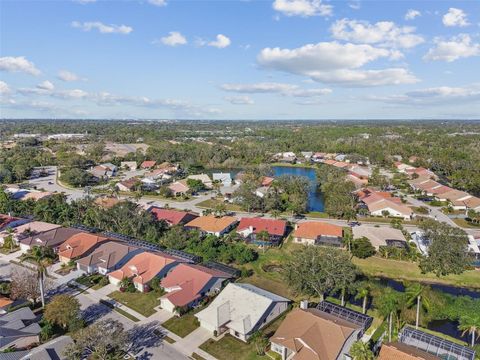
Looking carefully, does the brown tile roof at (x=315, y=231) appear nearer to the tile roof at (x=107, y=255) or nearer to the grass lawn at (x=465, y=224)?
the grass lawn at (x=465, y=224)

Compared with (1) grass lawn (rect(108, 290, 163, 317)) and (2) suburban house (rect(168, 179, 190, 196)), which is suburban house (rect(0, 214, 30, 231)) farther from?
(2) suburban house (rect(168, 179, 190, 196))

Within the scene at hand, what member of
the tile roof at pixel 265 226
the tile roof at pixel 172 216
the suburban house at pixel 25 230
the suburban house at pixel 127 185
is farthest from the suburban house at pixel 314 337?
the suburban house at pixel 127 185

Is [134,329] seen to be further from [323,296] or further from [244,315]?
[323,296]

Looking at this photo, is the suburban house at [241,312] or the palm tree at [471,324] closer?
the palm tree at [471,324]

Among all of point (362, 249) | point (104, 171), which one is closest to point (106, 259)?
point (362, 249)

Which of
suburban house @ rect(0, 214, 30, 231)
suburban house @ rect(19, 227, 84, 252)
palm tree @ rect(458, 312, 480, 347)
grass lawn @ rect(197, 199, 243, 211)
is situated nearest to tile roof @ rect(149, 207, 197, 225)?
grass lawn @ rect(197, 199, 243, 211)

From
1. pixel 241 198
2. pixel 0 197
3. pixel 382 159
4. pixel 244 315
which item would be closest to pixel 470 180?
pixel 382 159
